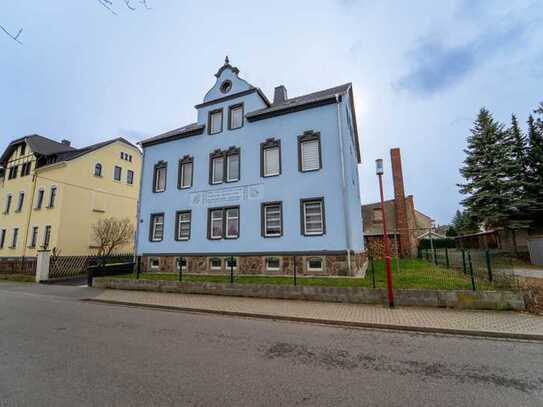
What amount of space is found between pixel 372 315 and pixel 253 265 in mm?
8195

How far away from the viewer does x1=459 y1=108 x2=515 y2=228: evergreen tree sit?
2270cm

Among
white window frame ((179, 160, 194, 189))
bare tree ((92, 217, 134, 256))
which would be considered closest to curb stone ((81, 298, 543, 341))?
white window frame ((179, 160, 194, 189))

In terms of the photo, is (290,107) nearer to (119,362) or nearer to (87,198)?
(119,362)

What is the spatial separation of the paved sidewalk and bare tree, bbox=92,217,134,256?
14.7m

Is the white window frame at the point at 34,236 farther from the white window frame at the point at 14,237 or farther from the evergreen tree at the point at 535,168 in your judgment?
the evergreen tree at the point at 535,168

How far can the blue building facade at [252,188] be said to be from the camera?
14109 mm

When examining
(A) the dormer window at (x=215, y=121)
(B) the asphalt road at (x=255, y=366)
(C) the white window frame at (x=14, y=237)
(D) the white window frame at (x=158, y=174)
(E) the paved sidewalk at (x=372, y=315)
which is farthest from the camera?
(C) the white window frame at (x=14, y=237)

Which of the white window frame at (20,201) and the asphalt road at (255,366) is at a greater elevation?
the white window frame at (20,201)

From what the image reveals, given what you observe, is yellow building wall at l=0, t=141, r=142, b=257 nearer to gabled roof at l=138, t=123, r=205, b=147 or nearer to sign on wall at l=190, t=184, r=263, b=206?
gabled roof at l=138, t=123, r=205, b=147

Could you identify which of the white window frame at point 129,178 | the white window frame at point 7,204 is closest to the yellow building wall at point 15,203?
the white window frame at point 7,204

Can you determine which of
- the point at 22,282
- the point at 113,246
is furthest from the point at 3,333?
the point at 113,246

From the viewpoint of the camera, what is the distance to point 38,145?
27.5 meters

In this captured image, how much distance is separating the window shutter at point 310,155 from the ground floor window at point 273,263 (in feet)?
17.3

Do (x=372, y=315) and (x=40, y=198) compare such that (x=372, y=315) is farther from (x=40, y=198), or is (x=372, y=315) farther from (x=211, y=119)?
(x=40, y=198)
